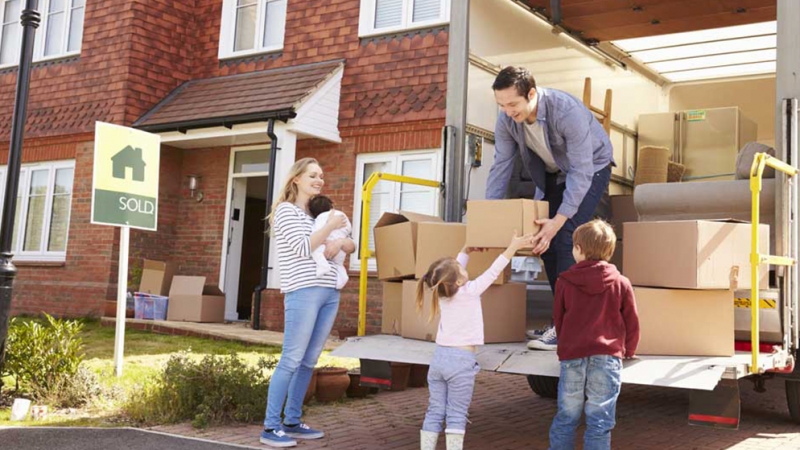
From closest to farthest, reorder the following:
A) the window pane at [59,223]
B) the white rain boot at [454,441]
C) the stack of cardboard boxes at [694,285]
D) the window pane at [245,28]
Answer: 1. the stack of cardboard boxes at [694,285]
2. the white rain boot at [454,441]
3. the window pane at [245,28]
4. the window pane at [59,223]

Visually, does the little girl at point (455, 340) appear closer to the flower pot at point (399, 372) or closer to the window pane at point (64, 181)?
the flower pot at point (399, 372)

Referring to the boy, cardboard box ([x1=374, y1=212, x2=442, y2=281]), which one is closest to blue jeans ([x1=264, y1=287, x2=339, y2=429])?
cardboard box ([x1=374, y1=212, x2=442, y2=281])

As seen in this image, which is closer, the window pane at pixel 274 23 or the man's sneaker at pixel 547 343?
the man's sneaker at pixel 547 343

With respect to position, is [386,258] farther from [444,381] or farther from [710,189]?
[710,189]

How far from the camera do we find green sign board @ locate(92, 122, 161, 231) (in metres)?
7.66

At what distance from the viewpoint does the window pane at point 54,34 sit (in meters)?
15.6

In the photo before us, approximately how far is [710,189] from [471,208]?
1645 mm

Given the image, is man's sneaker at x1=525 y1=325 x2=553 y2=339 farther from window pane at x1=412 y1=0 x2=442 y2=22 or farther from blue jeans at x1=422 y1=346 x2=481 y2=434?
window pane at x1=412 y1=0 x2=442 y2=22

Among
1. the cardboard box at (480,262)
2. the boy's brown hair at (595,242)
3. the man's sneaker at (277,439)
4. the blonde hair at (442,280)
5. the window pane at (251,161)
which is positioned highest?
the window pane at (251,161)

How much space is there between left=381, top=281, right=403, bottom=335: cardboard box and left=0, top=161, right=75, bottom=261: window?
34.1ft

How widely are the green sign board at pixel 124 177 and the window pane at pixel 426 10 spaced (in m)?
5.16

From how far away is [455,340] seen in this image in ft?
15.4

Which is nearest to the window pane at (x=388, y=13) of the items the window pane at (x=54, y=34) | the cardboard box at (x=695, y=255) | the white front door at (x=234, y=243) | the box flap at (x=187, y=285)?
the white front door at (x=234, y=243)

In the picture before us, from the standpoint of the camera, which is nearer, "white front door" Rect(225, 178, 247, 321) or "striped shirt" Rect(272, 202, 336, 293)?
"striped shirt" Rect(272, 202, 336, 293)
